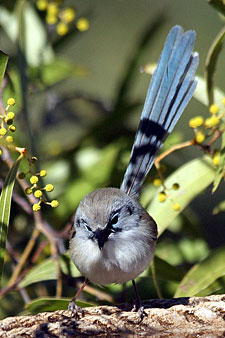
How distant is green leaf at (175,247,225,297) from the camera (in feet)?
7.09

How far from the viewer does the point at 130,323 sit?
1.86 m

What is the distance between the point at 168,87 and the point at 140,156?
0.95ft

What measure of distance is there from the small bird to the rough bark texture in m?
0.12

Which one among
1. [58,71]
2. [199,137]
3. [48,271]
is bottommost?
[48,271]

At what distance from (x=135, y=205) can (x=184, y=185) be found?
22 centimetres

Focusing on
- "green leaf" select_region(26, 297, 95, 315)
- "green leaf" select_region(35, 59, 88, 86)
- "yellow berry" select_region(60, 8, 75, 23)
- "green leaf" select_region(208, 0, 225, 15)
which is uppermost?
"yellow berry" select_region(60, 8, 75, 23)

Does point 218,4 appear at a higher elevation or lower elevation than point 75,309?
higher

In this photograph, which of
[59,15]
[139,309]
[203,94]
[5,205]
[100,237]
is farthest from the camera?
[59,15]

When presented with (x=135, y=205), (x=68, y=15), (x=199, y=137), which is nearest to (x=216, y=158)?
(x=199, y=137)

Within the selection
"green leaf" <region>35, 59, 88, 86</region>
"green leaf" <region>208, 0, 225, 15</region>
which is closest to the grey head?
"green leaf" <region>35, 59, 88, 86</region>

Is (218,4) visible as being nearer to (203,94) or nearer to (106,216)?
(203,94)

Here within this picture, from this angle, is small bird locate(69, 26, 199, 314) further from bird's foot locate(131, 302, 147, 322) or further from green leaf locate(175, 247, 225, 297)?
green leaf locate(175, 247, 225, 297)

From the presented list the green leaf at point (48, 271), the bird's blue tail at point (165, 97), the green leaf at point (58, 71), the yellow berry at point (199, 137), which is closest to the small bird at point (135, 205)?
the bird's blue tail at point (165, 97)

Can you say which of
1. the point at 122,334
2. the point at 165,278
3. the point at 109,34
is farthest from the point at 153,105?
the point at 109,34
